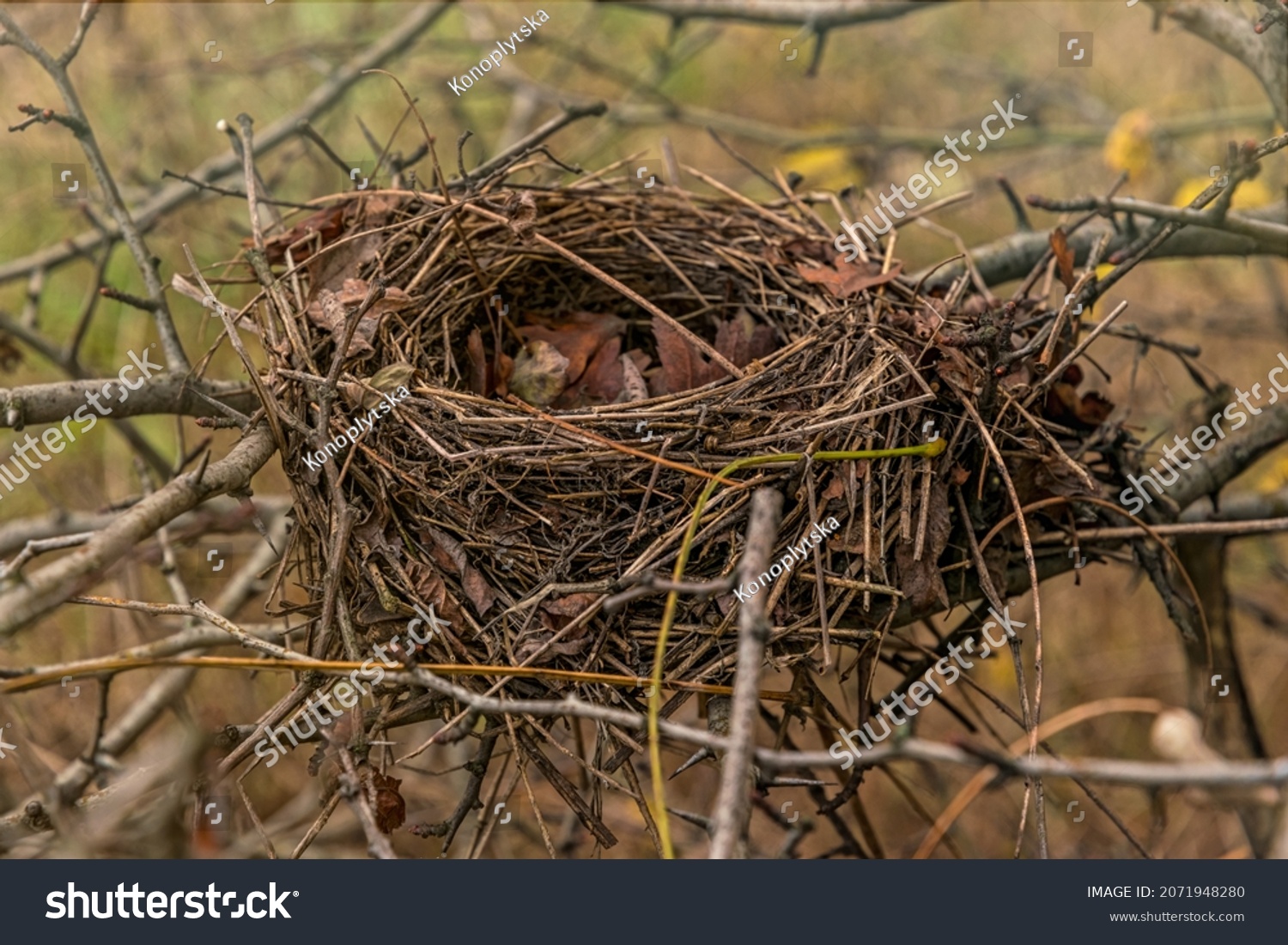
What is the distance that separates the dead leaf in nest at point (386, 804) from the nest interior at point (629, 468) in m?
0.25

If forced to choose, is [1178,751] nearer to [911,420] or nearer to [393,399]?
[911,420]

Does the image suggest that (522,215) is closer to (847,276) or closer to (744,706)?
(847,276)

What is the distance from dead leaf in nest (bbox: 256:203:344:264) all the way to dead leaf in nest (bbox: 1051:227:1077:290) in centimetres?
158

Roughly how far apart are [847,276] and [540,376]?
745 millimetres

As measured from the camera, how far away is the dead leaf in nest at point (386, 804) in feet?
5.94

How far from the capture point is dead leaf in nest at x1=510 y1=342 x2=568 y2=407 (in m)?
2.50

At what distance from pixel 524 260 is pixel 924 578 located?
125cm

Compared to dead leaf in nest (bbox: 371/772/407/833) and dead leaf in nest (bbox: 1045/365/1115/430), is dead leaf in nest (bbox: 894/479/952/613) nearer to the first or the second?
dead leaf in nest (bbox: 1045/365/1115/430)

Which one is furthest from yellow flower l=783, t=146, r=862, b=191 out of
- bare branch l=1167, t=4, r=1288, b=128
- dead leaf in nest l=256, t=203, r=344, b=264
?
dead leaf in nest l=256, t=203, r=344, b=264

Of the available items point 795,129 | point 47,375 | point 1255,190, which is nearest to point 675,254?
point 1255,190

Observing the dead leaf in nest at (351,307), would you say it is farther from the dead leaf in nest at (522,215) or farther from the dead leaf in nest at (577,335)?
the dead leaf in nest at (577,335)

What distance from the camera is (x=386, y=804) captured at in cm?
184

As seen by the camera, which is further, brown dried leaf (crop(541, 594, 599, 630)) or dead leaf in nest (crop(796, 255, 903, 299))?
dead leaf in nest (crop(796, 255, 903, 299))

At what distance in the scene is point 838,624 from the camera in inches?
79.0
